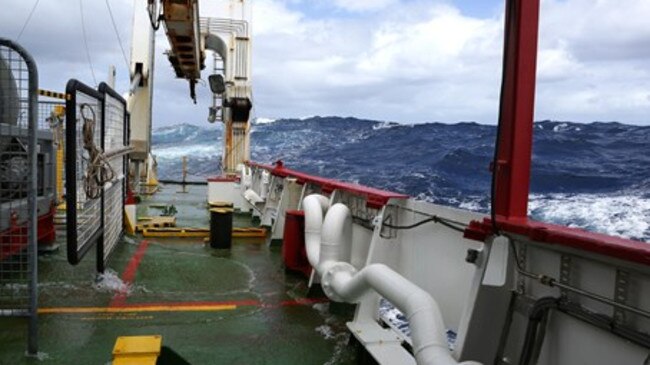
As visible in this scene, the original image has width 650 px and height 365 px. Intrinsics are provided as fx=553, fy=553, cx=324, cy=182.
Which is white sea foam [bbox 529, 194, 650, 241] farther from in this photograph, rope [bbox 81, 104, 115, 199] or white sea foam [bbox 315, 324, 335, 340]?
rope [bbox 81, 104, 115, 199]

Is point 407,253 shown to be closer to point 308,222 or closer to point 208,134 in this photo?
point 308,222

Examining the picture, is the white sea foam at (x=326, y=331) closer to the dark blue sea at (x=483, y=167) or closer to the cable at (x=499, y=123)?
the cable at (x=499, y=123)

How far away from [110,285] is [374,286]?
342cm

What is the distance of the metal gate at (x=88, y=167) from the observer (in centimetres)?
418

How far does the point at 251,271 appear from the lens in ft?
21.3

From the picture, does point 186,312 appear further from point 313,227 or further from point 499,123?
point 499,123

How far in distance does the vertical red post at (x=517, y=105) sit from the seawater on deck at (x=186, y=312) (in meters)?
1.76

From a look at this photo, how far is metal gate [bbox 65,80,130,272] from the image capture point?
4.18 meters

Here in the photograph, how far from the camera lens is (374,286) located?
331 centimetres

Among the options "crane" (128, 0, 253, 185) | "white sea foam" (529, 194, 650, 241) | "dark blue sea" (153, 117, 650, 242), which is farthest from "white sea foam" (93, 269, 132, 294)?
"crane" (128, 0, 253, 185)

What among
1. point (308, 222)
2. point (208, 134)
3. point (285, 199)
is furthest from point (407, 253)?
point (208, 134)

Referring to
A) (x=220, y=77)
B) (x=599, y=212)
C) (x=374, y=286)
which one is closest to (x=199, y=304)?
(x=374, y=286)

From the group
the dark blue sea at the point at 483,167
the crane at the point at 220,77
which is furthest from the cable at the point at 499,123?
the crane at the point at 220,77

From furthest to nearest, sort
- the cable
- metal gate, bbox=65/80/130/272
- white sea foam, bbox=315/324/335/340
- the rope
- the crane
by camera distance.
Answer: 1. the crane
2. the rope
3. white sea foam, bbox=315/324/335/340
4. metal gate, bbox=65/80/130/272
5. the cable
